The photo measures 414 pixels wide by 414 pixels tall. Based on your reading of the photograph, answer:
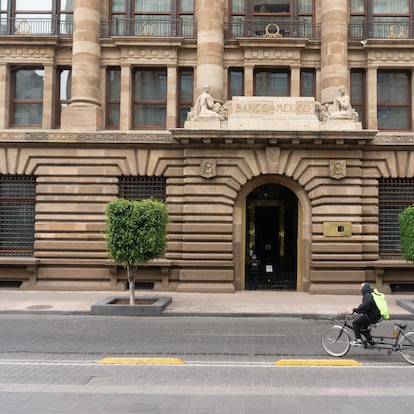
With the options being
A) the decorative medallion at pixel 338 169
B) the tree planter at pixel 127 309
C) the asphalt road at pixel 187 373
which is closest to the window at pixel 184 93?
the decorative medallion at pixel 338 169

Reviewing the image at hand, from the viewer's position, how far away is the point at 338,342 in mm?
10734

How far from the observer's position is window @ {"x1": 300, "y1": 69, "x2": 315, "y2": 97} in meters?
23.8

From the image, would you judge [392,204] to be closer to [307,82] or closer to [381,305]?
[307,82]

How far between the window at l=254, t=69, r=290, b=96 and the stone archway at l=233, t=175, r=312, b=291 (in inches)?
172

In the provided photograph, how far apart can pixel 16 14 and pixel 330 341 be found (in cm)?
2126

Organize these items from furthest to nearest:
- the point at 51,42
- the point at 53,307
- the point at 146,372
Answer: the point at 51,42 < the point at 53,307 < the point at 146,372

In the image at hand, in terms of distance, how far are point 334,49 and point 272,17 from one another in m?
3.47

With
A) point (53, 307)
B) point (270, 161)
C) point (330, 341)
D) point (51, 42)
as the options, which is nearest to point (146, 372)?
point (330, 341)

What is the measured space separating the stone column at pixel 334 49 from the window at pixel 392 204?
15.5 feet

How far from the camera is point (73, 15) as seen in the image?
23.8 m

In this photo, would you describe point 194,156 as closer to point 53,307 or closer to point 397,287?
point 53,307

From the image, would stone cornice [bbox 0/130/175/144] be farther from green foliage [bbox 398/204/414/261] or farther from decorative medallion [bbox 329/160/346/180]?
green foliage [bbox 398/204/414/261]

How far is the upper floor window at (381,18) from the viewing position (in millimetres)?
23531

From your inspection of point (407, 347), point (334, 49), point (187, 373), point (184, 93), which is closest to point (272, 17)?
point (334, 49)
